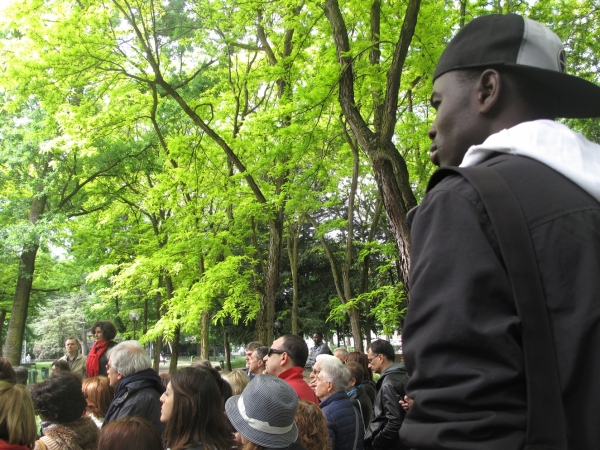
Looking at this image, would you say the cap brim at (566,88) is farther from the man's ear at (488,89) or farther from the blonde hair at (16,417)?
the blonde hair at (16,417)

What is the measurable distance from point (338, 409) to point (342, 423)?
0.41 ft

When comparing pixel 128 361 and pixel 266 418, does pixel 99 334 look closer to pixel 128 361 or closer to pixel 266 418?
pixel 128 361

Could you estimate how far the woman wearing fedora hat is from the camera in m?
3.21

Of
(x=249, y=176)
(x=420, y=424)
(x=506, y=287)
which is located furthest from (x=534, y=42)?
(x=249, y=176)

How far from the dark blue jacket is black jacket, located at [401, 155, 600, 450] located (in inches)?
154

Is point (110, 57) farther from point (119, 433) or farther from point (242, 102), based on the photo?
point (119, 433)

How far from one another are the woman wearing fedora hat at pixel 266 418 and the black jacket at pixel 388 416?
2086 mm

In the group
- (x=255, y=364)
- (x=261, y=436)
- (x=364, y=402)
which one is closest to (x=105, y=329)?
(x=255, y=364)

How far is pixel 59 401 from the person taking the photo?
12.9 ft

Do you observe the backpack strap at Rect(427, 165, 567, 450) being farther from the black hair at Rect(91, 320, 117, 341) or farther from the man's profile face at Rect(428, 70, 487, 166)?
the black hair at Rect(91, 320, 117, 341)

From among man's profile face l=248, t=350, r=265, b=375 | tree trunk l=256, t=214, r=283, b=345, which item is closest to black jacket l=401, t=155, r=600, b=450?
man's profile face l=248, t=350, r=265, b=375

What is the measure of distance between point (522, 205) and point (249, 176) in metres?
11.5

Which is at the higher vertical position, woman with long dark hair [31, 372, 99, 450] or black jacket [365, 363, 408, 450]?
woman with long dark hair [31, 372, 99, 450]

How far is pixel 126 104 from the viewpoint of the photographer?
15711mm
